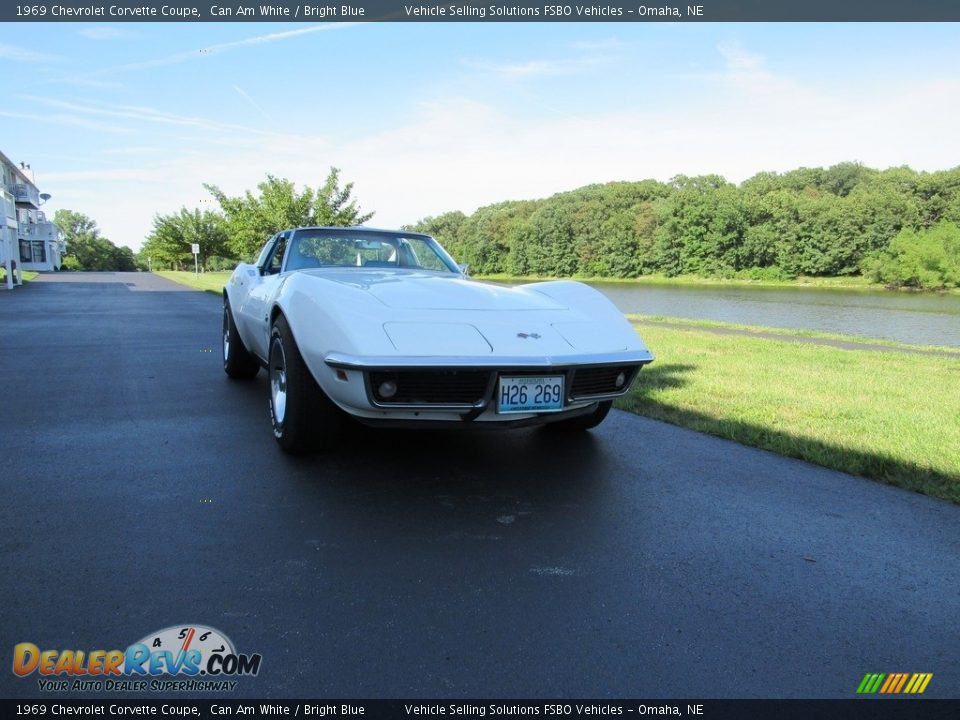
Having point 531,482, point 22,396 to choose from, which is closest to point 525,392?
point 531,482

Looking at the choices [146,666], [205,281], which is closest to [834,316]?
[146,666]

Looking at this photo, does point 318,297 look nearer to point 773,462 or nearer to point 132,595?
point 132,595

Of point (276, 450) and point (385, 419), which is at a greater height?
point (385, 419)

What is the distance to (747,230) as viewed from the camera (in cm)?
6119

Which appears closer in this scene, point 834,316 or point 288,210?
point 834,316

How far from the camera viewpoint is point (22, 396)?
5469mm

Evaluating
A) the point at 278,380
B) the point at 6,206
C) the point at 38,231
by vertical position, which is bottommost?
the point at 278,380

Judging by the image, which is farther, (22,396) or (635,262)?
(635,262)

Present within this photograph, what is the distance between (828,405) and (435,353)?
411cm

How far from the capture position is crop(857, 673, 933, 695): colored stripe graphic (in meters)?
1.82

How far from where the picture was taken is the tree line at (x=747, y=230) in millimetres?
50969

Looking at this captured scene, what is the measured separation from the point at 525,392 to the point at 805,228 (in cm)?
6132

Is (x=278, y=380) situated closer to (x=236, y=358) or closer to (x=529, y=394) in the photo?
(x=529, y=394)

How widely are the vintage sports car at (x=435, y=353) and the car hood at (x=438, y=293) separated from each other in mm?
12
